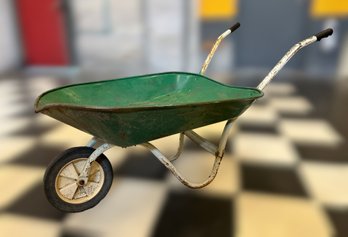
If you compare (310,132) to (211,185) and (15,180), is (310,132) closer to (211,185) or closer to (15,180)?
(211,185)

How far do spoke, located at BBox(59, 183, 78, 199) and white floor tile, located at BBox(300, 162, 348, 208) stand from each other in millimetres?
1157

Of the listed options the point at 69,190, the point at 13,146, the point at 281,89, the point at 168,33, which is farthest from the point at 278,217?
the point at 168,33

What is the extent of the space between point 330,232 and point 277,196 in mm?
316

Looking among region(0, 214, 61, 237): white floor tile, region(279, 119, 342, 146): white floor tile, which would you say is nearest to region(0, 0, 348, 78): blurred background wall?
region(279, 119, 342, 146): white floor tile

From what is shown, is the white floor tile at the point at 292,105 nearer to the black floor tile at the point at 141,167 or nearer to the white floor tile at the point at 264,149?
the white floor tile at the point at 264,149

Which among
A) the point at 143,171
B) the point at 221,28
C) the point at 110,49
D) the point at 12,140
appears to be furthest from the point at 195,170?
the point at 110,49

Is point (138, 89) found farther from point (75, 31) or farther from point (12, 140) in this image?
point (75, 31)

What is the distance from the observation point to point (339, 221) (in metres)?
1.52

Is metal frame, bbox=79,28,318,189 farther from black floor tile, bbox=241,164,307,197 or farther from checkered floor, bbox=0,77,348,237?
black floor tile, bbox=241,164,307,197

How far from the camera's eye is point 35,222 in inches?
59.9

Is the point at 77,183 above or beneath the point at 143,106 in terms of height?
beneath

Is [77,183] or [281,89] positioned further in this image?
[281,89]

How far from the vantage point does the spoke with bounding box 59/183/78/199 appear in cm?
147

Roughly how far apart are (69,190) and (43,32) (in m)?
3.69
